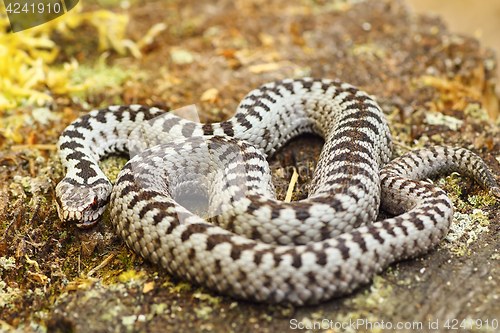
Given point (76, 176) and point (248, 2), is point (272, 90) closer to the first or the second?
point (76, 176)

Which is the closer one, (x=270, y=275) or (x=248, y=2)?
(x=270, y=275)

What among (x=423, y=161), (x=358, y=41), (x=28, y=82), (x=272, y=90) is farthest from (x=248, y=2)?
(x=423, y=161)

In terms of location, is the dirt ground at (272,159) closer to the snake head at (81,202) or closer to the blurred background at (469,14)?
the snake head at (81,202)

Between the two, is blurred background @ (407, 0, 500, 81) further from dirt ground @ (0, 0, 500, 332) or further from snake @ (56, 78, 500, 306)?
snake @ (56, 78, 500, 306)

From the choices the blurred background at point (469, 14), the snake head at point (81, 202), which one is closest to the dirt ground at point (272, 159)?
the snake head at point (81, 202)

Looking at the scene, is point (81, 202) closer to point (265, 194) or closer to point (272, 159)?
point (265, 194)

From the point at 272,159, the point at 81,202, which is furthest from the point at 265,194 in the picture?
the point at 81,202
